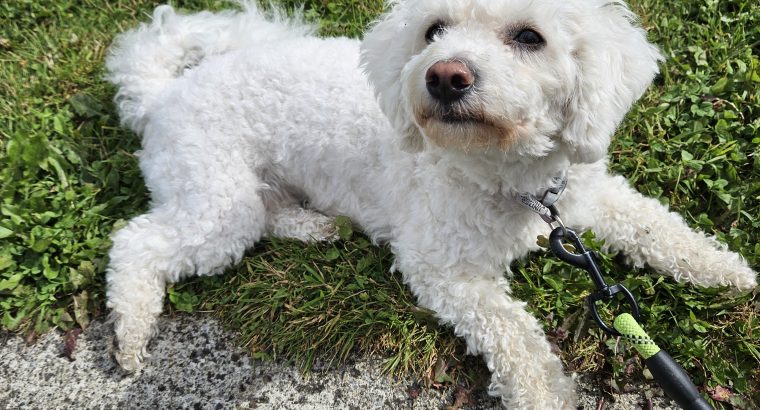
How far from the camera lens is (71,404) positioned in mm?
3020

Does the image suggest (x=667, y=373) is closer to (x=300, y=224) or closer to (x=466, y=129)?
(x=466, y=129)

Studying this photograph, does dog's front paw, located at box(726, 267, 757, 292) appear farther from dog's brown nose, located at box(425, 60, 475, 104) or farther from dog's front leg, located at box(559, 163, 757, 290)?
dog's brown nose, located at box(425, 60, 475, 104)

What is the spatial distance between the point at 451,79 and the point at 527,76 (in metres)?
0.30

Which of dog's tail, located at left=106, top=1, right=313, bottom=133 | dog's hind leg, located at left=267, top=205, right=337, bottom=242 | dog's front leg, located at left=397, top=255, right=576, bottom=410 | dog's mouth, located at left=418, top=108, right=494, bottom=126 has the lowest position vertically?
dog's hind leg, located at left=267, top=205, right=337, bottom=242

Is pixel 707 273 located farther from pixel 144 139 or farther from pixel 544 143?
pixel 144 139

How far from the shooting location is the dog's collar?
2645 millimetres

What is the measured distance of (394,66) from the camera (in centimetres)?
250

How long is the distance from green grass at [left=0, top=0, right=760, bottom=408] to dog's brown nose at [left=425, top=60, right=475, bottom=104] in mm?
1347

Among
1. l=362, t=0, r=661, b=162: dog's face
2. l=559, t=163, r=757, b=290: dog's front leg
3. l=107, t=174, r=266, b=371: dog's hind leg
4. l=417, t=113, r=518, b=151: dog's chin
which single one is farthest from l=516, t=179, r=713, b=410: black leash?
l=107, t=174, r=266, b=371: dog's hind leg

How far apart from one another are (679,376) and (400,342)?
134 cm

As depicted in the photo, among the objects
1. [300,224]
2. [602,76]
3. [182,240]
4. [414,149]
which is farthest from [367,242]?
[602,76]

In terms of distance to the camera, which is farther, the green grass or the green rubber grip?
the green grass

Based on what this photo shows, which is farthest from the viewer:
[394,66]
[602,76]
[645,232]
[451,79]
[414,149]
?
[645,232]

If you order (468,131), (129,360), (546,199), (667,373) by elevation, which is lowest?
(129,360)
